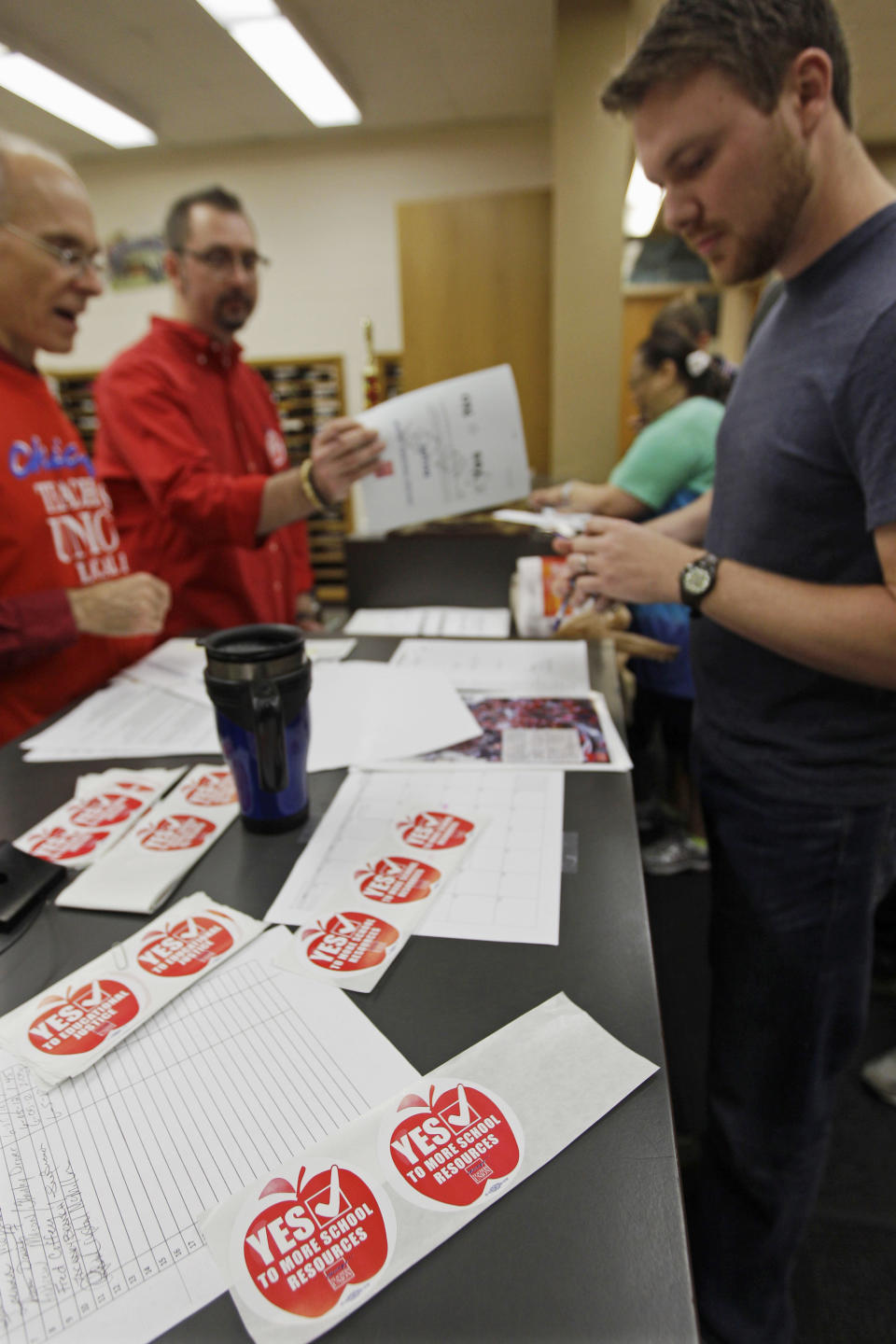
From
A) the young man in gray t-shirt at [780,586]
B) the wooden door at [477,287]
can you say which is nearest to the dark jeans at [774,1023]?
the young man in gray t-shirt at [780,586]

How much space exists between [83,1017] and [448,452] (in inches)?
39.1

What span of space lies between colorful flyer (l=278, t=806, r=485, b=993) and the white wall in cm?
448

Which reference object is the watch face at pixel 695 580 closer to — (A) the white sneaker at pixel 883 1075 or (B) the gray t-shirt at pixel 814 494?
(B) the gray t-shirt at pixel 814 494

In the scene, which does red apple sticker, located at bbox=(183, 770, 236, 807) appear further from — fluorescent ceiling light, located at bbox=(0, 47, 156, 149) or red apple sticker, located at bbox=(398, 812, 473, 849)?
fluorescent ceiling light, located at bbox=(0, 47, 156, 149)

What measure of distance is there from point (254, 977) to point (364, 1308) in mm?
236

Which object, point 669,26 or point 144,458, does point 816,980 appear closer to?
point 669,26

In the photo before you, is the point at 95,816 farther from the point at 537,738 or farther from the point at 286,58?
the point at 286,58

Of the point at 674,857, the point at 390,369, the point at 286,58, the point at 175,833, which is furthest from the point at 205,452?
the point at 390,369

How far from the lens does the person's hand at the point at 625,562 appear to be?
0.93 meters

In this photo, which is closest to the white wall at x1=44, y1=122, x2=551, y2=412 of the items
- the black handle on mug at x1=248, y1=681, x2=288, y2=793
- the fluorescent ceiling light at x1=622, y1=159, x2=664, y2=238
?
the fluorescent ceiling light at x1=622, y1=159, x2=664, y2=238

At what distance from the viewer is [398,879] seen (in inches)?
25.4

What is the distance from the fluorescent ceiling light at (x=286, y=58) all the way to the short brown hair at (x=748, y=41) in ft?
10.6

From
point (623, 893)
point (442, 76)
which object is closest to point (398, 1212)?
point (623, 893)

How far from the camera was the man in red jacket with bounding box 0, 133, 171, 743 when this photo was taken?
1.16 metres
